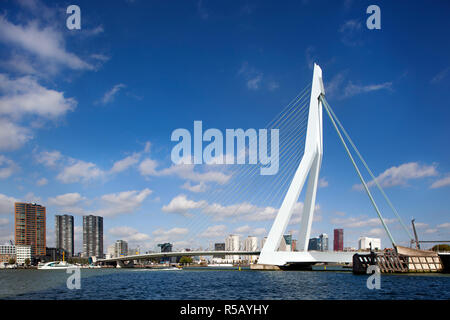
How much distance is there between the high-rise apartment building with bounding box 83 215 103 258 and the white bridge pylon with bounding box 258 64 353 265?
526 feet

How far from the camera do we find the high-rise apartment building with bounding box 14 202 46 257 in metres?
159

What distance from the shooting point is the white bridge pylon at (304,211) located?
43531 millimetres

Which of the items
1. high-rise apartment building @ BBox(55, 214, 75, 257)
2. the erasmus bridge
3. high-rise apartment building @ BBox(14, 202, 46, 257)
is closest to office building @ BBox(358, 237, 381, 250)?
the erasmus bridge

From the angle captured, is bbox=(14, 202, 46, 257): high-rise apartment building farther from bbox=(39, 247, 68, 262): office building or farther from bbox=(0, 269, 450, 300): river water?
bbox=(0, 269, 450, 300): river water

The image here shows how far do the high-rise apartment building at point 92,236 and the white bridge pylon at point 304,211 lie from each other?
160 m

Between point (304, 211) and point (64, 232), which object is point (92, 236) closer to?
point (64, 232)

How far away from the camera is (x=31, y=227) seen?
163 meters

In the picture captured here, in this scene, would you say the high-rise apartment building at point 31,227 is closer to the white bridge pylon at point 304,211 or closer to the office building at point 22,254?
the office building at point 22,254

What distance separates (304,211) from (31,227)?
496 ft
